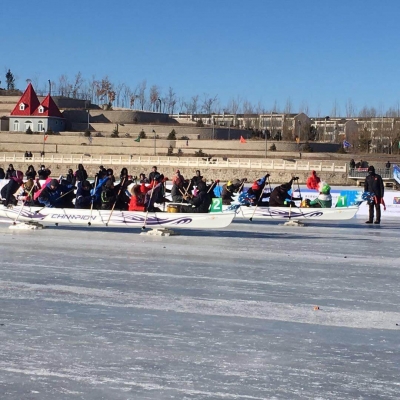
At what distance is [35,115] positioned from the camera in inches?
2985

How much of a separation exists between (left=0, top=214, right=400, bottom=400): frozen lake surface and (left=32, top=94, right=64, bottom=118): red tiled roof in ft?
215

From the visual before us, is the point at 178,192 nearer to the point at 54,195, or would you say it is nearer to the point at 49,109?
the point at 54,195

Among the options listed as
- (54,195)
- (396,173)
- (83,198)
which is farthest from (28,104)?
(83,198)

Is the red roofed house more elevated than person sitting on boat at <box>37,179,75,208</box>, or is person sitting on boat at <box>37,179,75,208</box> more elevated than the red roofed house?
the red roofed house

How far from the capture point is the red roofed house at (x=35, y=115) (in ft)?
246

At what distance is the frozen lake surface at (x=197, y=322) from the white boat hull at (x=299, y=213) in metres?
4.16

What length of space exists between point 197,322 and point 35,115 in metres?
72.1

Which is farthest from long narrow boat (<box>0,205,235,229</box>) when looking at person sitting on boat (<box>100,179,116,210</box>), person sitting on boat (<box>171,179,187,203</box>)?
person sitting on boat (<box>171,179,187,203</box>)

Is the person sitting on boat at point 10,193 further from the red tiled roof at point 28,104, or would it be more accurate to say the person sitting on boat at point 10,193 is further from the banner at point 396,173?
the red tiled roof at point 28,104

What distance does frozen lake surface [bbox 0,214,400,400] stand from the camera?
464cm

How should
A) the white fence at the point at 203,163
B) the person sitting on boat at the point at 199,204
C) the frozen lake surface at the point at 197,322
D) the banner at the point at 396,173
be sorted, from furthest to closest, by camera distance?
the white fence at the point at 203,163 < the banner at the point at 396,173 < the person sitting on boat at the point at 199,204 < the frozen lake surface at the point at 197,322

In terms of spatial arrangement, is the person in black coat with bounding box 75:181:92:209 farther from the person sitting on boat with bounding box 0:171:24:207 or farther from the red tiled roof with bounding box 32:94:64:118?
the red tiled roof with bounding box 32:94:64:118

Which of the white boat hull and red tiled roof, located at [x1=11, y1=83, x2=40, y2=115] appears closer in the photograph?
the white boat hull

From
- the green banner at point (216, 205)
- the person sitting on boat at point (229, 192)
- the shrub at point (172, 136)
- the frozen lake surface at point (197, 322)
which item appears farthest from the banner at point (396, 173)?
the shrub at point (172, 136)
